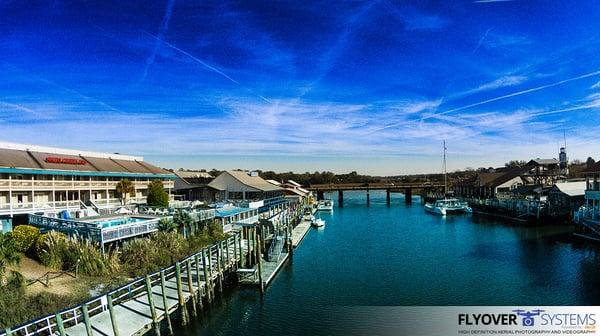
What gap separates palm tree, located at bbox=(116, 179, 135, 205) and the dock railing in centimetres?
1388

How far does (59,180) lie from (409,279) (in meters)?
26.0

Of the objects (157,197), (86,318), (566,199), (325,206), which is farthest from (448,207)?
(86,318)

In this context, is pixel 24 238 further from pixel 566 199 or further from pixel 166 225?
Result: pixel 566 199

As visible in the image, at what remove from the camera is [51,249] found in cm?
1969

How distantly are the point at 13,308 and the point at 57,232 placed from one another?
333 inches

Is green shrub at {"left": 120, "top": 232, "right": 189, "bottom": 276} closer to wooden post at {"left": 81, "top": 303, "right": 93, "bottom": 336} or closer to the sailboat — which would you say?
wooden post at {"left": 81, "top": 303, "right": 93, "bottom": 336}

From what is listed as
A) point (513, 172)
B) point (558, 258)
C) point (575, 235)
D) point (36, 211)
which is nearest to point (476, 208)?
point (513, 172)

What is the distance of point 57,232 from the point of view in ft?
69.9

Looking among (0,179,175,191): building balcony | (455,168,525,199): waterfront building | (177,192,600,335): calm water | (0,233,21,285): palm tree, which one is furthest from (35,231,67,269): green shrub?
(455,168,525,199): waterfront building

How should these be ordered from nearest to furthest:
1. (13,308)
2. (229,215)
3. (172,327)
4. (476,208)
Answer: (13,308)
(172,327)
(229,215)
(476,208)

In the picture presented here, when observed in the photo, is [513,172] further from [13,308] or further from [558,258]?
[13,308]

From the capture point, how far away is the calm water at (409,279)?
60.1 feet

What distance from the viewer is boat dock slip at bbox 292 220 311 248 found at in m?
37.3

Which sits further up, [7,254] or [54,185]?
[54,185]
